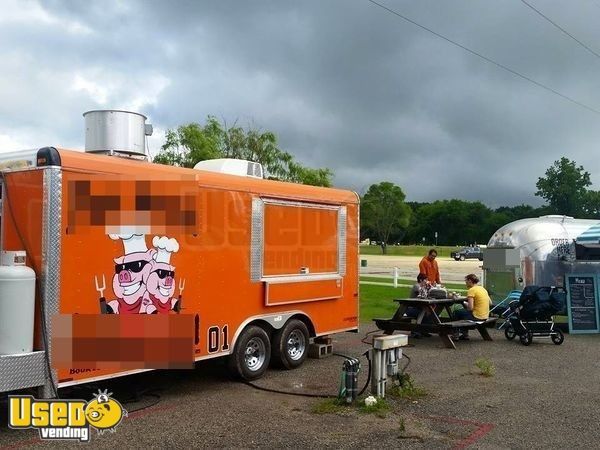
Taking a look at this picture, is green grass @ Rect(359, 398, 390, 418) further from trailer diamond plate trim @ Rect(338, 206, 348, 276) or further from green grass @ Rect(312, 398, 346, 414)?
trailer diamond plate trim @ Rect(338, 206, 348, 276)

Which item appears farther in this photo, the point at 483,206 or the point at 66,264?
the point at 483,206

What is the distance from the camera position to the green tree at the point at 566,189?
79.6 meters

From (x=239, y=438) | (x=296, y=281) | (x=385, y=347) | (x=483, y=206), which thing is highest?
(x=483, y=206)

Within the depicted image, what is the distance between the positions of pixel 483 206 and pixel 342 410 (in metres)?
122

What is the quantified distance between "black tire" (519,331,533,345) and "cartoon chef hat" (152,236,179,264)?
25.7 feet

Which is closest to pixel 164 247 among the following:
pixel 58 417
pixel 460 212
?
pixel 58 417

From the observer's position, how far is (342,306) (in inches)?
391

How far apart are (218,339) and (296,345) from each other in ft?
5.93

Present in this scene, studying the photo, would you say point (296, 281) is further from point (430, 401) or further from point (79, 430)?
point (79, 430)

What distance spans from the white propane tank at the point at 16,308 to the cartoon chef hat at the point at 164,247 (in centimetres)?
141

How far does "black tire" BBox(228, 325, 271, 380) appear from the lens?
26.3 ft

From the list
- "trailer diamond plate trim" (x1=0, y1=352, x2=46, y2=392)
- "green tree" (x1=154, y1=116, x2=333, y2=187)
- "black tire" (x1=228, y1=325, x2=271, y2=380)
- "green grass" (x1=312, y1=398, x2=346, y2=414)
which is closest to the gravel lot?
"green grass" (x1=312, y1=398, x2=346, y2=414)

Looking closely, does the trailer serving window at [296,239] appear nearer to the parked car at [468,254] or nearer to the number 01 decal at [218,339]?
the number 01 decal at [218,339]

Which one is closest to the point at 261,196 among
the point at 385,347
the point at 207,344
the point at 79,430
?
the point at 207,344
